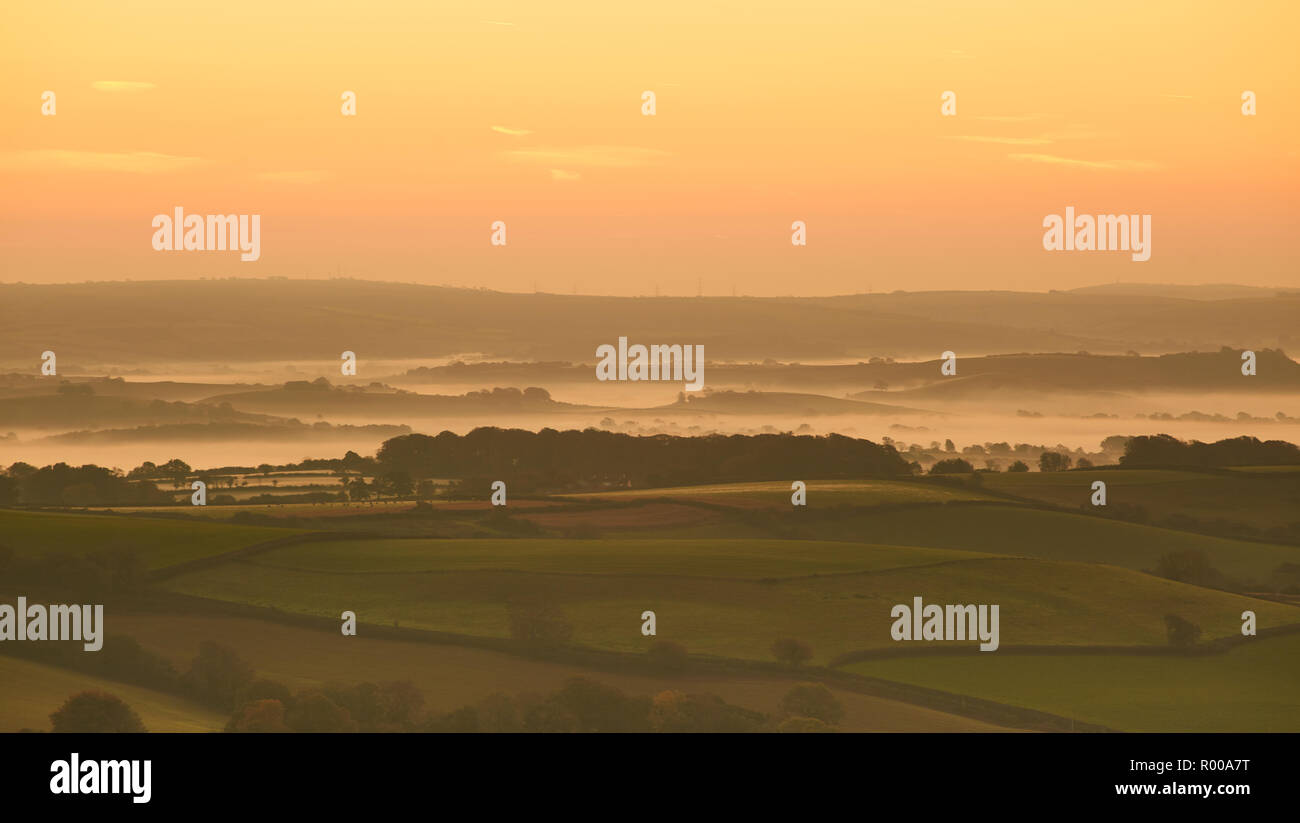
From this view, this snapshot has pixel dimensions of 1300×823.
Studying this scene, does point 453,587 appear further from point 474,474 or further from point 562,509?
point 474,474

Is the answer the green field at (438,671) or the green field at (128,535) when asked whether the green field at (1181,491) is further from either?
the green field at (128,535)

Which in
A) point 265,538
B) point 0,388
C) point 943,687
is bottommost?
point 943,687

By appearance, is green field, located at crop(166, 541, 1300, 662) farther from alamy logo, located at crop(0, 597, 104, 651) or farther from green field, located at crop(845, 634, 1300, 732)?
alamy logo, located at crop(0, 597, 104, 651)

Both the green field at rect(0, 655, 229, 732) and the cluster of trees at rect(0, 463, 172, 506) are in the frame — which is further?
the cluster of trees at rect(0, 463, 172, 506)

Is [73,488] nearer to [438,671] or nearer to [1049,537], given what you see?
[438,671]

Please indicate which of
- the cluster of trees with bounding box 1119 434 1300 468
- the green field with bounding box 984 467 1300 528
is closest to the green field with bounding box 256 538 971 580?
the green field with bounding box 984 467 1300 528
